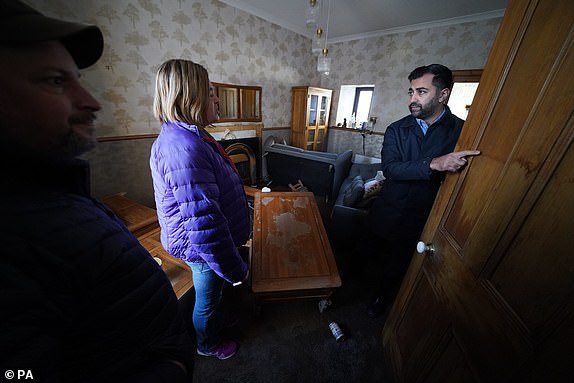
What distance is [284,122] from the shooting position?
4301 millimetres

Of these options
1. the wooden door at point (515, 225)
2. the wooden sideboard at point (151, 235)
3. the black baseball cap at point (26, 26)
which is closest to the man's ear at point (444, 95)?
the wooden door at point (515, 225)

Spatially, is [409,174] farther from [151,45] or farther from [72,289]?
[151,45]

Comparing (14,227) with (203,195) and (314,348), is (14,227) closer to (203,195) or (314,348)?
(203,195)

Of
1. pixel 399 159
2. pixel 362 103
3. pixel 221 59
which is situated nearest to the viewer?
pixel 399 159

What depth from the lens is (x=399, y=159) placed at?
125cm

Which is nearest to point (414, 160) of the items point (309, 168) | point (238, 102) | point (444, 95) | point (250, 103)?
point (444, 95)

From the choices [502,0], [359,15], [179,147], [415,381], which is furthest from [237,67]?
[415,381]

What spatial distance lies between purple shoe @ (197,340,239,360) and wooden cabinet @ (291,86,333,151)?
371 centimetres

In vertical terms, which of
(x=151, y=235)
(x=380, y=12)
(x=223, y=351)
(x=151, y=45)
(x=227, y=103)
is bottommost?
(x=223, y=351)

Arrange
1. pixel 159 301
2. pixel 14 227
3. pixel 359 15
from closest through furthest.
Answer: pixel 14 227, pixel 159 301, pixel 359 15

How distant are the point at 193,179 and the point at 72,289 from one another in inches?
17.4

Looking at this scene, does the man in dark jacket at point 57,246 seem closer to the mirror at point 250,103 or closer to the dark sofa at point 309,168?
the dark sofa at point 309,168

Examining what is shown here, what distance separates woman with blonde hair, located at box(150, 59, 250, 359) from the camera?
74cm

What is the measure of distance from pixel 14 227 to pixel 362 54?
4.99 metres
